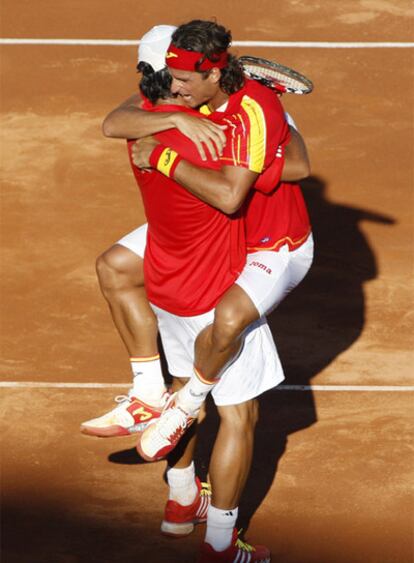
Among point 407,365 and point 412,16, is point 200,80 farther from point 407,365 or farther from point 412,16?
point 412,16

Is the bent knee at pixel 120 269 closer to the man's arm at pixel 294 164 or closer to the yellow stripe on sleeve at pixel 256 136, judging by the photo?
the man's arm at pixel 294 164

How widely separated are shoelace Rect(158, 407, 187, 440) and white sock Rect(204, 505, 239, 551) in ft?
1.62

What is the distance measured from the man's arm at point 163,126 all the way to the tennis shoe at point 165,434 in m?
1.54

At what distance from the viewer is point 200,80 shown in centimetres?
812

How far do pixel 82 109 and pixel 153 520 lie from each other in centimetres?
713

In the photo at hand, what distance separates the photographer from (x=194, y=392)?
845 centimetres

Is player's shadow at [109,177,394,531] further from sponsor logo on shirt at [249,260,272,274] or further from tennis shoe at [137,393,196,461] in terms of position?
sponsor logo on shirt at [249,260,272,274]

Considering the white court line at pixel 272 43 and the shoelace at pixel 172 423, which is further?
the white court line at pixel 272 43

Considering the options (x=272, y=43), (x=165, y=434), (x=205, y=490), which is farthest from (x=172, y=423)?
(x=272, y=43)

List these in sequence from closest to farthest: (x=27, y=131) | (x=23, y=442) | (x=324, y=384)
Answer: (x=23, y=442)
(x=324, y=384)
(x=27, y=131)

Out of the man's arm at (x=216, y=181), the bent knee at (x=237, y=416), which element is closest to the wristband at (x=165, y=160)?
the man's arm at (x=216, y=181)

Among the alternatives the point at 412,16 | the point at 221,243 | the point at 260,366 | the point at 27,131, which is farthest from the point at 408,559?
the point at 412,16

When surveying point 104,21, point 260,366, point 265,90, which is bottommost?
point 104,21

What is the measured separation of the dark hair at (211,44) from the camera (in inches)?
318
